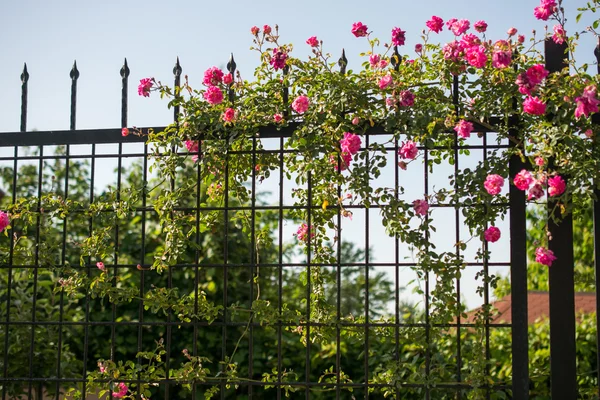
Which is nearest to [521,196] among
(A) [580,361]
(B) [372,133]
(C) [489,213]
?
(C) [489,213]

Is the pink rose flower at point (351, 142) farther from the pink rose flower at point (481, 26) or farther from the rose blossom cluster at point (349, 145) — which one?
the pink rose flower at point (481, 26)

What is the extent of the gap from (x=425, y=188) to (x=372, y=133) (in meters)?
0.39

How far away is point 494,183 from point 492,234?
0.83 feet

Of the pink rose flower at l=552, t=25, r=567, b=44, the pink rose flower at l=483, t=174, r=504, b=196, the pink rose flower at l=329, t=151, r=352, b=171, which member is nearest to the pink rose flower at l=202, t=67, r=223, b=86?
the pink rose flower at l=329, t=151, r=352, b=171

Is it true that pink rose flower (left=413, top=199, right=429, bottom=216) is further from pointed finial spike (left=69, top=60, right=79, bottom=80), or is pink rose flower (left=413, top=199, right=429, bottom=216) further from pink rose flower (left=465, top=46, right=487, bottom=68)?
pointed finial spike (left=69, top=60, right=79, bottom=80)

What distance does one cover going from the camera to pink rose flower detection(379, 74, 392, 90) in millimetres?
3518

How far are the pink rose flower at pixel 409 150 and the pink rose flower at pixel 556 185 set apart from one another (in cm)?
64

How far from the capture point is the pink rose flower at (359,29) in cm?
365

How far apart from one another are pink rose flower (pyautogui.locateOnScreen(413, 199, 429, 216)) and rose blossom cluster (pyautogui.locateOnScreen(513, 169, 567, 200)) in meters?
0.43

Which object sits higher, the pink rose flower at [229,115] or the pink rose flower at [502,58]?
the pink rose flower at [502,58]

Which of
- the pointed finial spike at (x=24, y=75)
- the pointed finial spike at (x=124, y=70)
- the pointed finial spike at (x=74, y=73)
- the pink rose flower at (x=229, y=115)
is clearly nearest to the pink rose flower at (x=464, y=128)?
the pink rose flower at (x=229, y=115)

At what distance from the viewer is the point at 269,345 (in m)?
5.80

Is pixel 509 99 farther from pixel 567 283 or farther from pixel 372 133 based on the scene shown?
pixel 567 283

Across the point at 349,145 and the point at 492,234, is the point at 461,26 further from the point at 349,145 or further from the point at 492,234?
the point at 492,234
